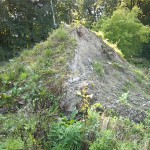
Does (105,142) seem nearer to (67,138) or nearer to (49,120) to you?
(67,138)

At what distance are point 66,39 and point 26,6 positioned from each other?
14.8 m

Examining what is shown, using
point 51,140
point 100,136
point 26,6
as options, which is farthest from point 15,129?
point 26,6

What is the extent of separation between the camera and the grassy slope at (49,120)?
17.2 feet

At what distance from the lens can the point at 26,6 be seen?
961 inches

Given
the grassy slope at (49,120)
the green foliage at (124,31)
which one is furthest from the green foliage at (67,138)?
the green foliage at (124,31)

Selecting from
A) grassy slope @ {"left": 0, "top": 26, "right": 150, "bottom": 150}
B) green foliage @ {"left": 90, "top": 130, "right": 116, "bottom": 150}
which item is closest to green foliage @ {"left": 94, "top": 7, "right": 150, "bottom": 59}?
grassy slope @ {"left": 0, "top": 26, "right": 150, "bottom": 150}

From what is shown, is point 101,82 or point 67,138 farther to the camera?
point 101,82

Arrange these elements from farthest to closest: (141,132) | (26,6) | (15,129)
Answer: (26,6), (141,132), (15,129)

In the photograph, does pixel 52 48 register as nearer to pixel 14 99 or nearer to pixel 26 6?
pixel 14 99

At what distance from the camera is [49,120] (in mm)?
5684

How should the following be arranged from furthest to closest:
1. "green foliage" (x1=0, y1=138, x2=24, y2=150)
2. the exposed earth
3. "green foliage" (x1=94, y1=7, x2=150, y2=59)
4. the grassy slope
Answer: "green foliage" (x1=94, y1=7, x2=150, y2=59)
the exposed earth
the grassy slope
"green foliage" (x1=0, y1=138, x2=24, y2=150)

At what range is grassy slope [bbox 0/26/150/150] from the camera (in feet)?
17.2

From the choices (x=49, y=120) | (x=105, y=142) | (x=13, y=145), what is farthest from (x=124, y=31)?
(x=13, y=145)

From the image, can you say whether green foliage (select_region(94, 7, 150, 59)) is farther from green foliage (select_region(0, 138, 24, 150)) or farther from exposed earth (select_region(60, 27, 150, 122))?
green foliage (select_region(0, 138, 24, 150))
